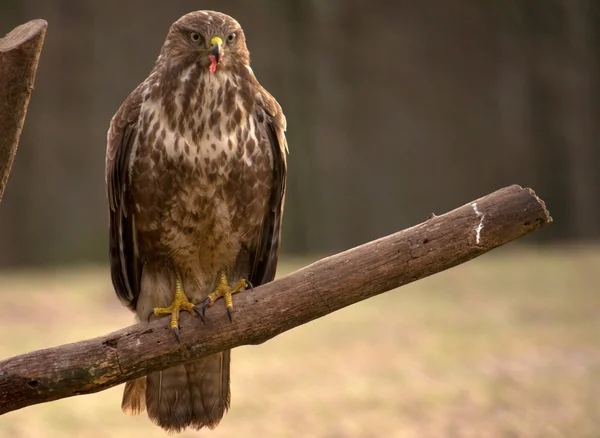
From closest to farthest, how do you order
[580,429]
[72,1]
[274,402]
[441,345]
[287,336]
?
[580,429] < [274,402] < [441,345] < [287,336] < [72,1]

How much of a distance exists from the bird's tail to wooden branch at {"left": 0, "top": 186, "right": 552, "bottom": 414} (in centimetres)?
38

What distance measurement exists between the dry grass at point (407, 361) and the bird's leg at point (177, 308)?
3.76 feet

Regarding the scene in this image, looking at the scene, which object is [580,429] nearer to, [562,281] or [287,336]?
[287,336]

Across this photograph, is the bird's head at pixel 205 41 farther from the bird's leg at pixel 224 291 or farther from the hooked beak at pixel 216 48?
the bird's leg at pixel 224 291

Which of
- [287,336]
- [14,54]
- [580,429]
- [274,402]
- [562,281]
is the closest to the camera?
[14,54]

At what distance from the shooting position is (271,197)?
3.03m

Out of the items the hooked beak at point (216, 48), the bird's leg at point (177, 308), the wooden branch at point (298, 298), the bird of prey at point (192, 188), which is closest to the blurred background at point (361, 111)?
the bird of prey at point (192, 188)

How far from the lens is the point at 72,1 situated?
8.20 meters

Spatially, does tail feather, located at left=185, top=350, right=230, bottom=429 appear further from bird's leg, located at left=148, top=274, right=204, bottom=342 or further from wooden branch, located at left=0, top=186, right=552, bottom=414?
wooden branch, located at left=0, top=186, right=552, bottom=414

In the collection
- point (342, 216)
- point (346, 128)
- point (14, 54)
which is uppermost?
point (14, 54)

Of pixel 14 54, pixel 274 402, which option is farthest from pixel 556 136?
pixel 14 54

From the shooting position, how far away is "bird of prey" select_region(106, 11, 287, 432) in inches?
109

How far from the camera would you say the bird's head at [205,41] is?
277 cm

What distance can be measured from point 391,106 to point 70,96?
293 cm
